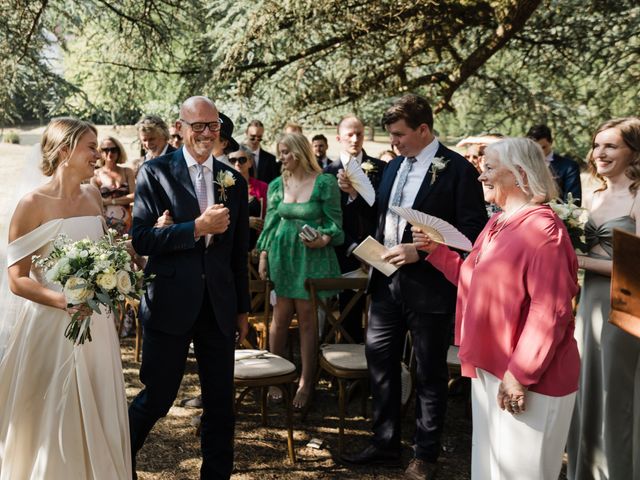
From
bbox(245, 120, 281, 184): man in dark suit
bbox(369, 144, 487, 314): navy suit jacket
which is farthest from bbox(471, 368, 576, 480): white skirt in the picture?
bbox(245, 120, 281, 184): man in dark suit

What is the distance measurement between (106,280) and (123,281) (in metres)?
0.10

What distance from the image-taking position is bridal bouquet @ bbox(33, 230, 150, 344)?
332cm

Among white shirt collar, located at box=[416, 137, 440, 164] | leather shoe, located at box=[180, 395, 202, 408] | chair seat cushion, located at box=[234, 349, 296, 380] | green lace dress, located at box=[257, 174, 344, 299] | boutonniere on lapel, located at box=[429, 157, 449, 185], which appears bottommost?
leather shoe, located at box=[180, 395, 202, 408]

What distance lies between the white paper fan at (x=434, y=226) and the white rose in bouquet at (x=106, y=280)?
1593 mm

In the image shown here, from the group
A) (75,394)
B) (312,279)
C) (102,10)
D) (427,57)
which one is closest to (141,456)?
(75,394)

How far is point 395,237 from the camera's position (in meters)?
Result: 4.55

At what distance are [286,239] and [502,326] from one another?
303cm

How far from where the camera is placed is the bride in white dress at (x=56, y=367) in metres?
3.56

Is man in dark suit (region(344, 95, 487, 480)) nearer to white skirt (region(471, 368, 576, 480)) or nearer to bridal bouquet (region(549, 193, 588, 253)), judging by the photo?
bridal bouquet (region(549, 193, 588, 253))

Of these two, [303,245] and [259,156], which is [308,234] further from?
[259,156]

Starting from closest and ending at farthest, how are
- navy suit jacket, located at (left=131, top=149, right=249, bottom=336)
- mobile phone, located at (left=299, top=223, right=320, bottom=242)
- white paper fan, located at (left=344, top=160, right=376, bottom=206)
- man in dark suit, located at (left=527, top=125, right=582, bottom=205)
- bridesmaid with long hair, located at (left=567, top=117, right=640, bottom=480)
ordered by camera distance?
1. navy suit jacket, located at (left=131, top=149, right=249, bottom=336)
2. bridesmaid with long hair, located at (left=567, top=117, right=640, bottom=480)
3. white paper fan, located at (left=344, top=160, right=376, bottom=206)
4. mobile phone, located at (left=299, top=223, right=320, bottom=242)
5. man in dark suit, located at (left=527, top=125, right=582, bottom=205)

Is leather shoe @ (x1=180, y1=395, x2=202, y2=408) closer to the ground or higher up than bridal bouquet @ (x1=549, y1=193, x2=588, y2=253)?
closer to the ground

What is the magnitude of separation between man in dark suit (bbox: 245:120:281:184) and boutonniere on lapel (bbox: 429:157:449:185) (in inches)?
177

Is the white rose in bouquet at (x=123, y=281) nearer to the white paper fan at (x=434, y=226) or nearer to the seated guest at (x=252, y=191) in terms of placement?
the white paper fan at (x=434, y=226)
